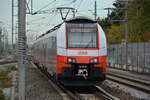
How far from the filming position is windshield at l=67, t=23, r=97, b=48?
11.3 meters

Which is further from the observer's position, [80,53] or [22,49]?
[80,53]

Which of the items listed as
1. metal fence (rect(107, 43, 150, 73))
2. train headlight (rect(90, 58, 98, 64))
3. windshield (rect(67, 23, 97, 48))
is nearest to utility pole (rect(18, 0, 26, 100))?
windshield (rect(67, 23, 97, 48))

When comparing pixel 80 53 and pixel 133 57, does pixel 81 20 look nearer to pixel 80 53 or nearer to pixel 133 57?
pixel 80 53

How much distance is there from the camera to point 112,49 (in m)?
30.7

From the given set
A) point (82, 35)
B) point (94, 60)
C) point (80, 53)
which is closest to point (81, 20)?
point (82, 35)

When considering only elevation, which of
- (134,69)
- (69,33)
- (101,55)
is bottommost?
(134,69)

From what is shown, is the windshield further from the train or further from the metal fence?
the metal fence

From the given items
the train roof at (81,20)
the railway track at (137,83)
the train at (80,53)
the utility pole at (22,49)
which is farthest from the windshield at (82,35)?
the utility pole at (22,49)

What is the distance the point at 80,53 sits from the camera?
36.1ft

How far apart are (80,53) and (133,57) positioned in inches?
569

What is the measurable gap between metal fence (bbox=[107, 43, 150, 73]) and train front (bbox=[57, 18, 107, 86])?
11.0 metres

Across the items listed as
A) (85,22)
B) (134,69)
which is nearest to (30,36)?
(134,69)

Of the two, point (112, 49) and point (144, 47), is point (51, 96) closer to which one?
point (144, 47)

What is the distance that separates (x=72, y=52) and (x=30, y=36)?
78.5 m
